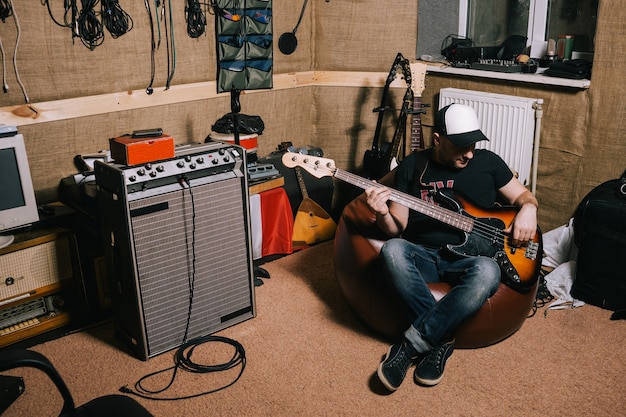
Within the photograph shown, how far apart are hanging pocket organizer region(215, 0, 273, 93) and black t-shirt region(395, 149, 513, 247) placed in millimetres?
1487

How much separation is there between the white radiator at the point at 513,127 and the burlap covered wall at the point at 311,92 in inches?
2.6

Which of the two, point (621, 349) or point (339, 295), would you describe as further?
point (339, 295)

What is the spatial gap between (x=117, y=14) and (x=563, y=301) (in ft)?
8.98

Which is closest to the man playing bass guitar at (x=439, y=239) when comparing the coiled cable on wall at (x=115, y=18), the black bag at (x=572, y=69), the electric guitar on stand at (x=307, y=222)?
the black bag at (x=572, y=69)

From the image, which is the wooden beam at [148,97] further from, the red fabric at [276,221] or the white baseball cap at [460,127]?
the white baseball cap at [460,127]

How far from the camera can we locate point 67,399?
1628 millimetres

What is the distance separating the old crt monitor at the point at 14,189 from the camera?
260 cm

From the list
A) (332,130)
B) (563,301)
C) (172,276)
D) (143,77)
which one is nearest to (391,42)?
(332,130)

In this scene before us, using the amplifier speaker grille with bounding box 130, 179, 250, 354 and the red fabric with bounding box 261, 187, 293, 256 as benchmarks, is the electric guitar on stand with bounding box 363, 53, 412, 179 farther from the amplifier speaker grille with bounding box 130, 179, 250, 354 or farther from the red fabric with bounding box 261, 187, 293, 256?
the amplifier speaker grille with bounding box 130, 179, 250, 354

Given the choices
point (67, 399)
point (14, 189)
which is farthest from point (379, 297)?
point (14, 189)

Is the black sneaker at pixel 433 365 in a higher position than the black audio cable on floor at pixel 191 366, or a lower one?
higher

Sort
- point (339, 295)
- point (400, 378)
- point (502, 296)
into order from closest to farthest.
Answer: point (400, 378)
point (502, 296)
point (339, 295)

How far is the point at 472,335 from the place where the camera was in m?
2.62

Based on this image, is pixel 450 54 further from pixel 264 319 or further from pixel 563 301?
pixel 264 319
